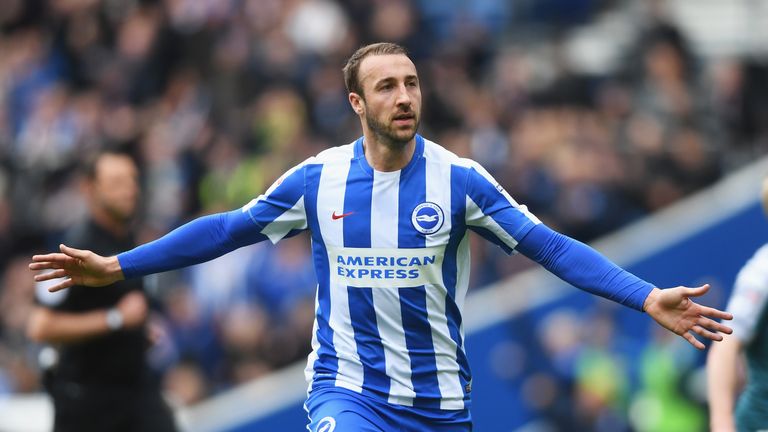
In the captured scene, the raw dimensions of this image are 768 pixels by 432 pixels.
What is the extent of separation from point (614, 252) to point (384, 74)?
7379mm

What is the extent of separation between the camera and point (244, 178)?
14.3 metres

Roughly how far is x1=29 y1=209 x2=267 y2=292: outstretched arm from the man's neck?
60cm

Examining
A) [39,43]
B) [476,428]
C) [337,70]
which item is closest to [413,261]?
[476,428]

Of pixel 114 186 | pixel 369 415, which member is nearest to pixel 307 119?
pixel 114 186

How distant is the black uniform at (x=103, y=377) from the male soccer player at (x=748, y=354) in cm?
335

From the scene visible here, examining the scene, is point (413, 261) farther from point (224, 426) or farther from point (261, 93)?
point (261, 93)

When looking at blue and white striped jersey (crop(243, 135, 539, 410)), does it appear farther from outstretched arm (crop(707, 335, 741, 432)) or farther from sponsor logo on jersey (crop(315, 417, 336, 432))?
outstretched arm (crop(707, 335, 741, 432))

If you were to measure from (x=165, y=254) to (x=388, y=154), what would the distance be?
3.43ft

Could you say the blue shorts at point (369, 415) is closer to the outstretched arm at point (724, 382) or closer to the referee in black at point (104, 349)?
the outstretched arm at point (724, 382)

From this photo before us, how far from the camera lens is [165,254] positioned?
6020 millimetres

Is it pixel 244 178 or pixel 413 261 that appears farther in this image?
pixel 244 178

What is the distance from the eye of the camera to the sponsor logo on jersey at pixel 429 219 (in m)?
5.91

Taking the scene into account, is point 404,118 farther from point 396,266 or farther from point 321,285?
point 321,285

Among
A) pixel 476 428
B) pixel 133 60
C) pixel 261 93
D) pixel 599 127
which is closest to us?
pixel 476 428
